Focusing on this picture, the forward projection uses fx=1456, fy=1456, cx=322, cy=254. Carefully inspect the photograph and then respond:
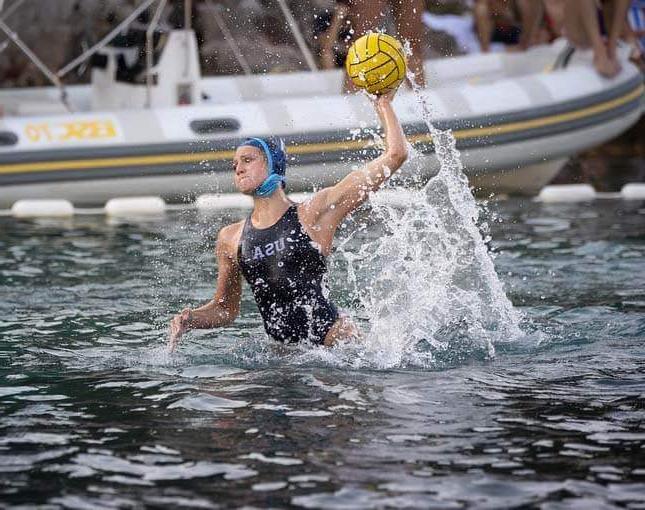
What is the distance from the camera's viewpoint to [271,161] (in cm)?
720

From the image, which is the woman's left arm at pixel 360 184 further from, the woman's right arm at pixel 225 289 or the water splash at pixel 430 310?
the water splash at pixel 430 310

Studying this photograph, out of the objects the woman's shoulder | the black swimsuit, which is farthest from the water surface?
the woman's shoulder

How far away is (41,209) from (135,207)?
0.88 metres

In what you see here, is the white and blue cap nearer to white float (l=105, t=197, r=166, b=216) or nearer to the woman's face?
the woman's face

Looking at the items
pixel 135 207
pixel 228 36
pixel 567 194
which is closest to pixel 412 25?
pixel 228 36

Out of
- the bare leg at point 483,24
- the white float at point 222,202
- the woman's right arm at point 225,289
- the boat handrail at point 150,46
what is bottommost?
the woman's right arm at point 225,289

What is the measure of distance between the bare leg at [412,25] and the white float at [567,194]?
5.36 ft

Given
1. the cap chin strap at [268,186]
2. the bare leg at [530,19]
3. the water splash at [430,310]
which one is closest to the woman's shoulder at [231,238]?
the cap chin strap at [268,186]

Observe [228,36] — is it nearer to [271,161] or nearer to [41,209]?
[41,209]

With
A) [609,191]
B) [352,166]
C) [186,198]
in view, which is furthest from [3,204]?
[609,191]

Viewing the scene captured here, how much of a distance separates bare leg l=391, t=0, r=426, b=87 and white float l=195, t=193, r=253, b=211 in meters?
2.05

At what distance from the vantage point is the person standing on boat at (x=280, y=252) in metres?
7.13

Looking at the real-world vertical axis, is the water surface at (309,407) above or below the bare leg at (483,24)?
below

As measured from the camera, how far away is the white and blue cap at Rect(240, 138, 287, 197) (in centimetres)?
714
